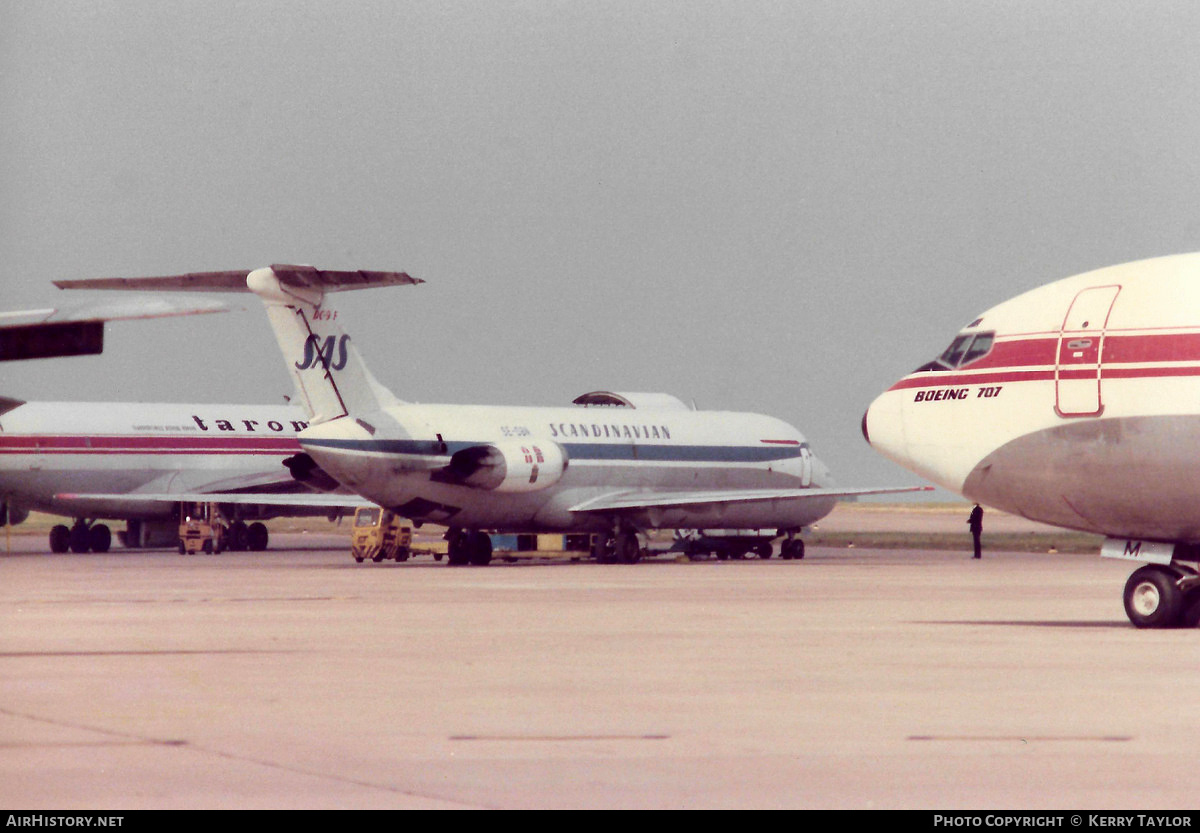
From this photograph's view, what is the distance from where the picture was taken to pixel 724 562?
48594 millimetres

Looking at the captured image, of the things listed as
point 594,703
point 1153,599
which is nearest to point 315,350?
point 1153,599

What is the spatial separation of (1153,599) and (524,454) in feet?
83.1

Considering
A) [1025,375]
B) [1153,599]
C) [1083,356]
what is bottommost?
[1153,599]

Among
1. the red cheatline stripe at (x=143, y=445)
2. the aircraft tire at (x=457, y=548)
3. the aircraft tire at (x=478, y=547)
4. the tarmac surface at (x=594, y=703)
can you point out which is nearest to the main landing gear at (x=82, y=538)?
the red cheatline stripe at (x=143, y=445)

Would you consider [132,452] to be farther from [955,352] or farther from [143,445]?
[955,352]

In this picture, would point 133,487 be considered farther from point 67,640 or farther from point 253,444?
point 67,640

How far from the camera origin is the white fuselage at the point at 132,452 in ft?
174

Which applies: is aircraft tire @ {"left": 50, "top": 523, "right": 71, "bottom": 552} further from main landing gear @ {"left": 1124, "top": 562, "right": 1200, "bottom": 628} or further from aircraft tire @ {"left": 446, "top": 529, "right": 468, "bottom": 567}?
main landing gear @ {"left": 1124, "top": 562, "right": 1200, "bottom": 628}

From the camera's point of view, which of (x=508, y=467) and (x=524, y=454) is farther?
(x=524, y=454)

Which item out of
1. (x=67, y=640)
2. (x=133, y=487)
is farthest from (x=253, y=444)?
(x=67, y=640)

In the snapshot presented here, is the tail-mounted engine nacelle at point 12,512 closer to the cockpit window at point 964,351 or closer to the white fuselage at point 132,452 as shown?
the white fuselage at point 132,452

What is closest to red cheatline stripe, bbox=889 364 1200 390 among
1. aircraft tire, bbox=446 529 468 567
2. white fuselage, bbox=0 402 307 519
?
aircraft tire, bbox=446 529 468 567

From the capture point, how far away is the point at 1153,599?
19.9 meters
